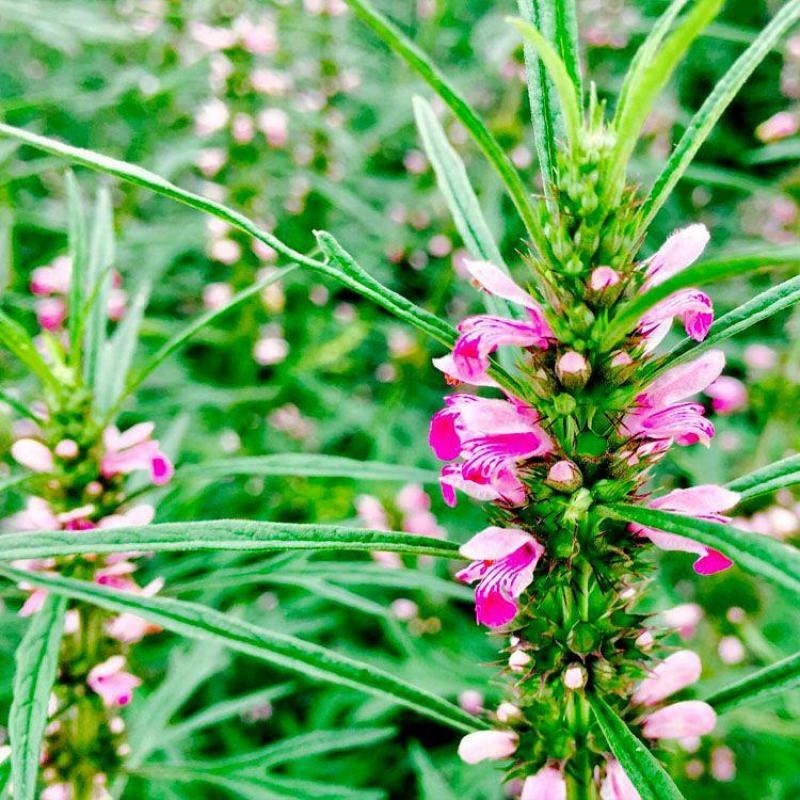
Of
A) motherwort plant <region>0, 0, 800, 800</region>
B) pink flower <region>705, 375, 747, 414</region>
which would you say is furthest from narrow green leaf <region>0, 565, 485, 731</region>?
pink flower <region>705, 375, 747, 414</region>

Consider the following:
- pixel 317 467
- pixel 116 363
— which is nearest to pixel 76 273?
pixel 116 363

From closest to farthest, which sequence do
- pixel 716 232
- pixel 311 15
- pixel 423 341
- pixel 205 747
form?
pixel 205 747, pixel 423 341, pixel 311 15, pixel 716 232

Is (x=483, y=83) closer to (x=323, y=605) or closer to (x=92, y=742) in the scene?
(x=323, y=605)

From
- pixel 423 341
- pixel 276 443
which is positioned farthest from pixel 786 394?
pixel 276 443

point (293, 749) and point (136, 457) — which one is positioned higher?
point (136, 457)

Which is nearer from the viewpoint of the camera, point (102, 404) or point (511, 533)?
point (511, 533)

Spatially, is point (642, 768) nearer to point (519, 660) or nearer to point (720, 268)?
point (519, 660)
